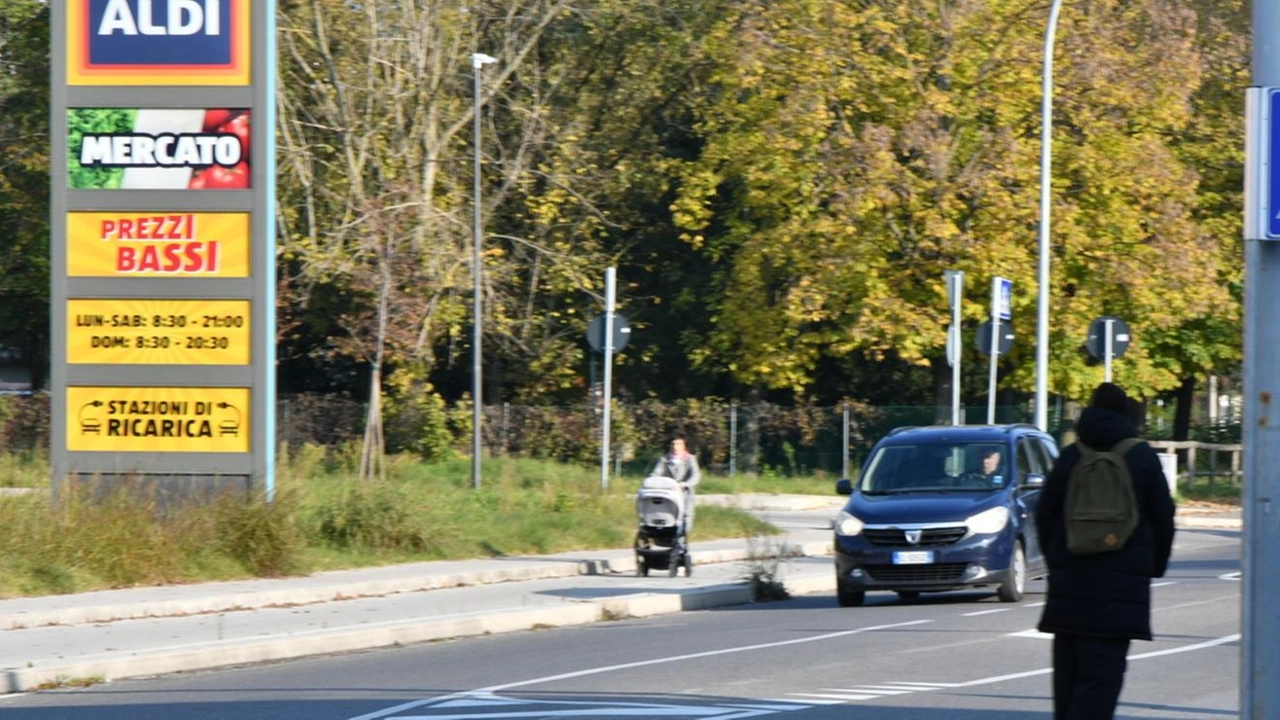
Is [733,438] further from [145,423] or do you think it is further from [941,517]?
[941,517]

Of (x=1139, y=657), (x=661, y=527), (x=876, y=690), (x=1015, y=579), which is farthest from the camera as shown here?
(x=661, y=527)

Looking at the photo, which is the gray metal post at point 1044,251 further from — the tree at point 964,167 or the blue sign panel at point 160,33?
the blue sign panel at point 160,33

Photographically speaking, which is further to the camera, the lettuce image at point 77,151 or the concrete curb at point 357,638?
the lettuce image at point 77,151

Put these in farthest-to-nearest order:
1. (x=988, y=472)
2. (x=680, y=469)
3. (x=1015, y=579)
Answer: (x=680, y=469) → (x=988, y=472) → (x=1015, y=579)

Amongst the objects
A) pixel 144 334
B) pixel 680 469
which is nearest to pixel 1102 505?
pixel 144 334

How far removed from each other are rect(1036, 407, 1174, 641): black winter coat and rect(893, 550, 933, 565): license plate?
923 cm

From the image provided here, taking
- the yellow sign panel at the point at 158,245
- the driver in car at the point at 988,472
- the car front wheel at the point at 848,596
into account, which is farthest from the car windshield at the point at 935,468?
the yellow sign panel at the point at 158,245

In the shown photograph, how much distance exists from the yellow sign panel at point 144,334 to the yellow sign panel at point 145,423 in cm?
32

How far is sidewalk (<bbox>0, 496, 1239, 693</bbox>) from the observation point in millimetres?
12906

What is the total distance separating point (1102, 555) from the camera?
7.65 meters

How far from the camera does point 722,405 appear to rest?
1636 inches

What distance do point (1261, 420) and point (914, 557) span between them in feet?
32.6

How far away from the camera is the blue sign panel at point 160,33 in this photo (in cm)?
1883

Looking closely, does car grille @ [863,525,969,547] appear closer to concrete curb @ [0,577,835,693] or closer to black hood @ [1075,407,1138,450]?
concrete curb @ [0,577,835,693]
